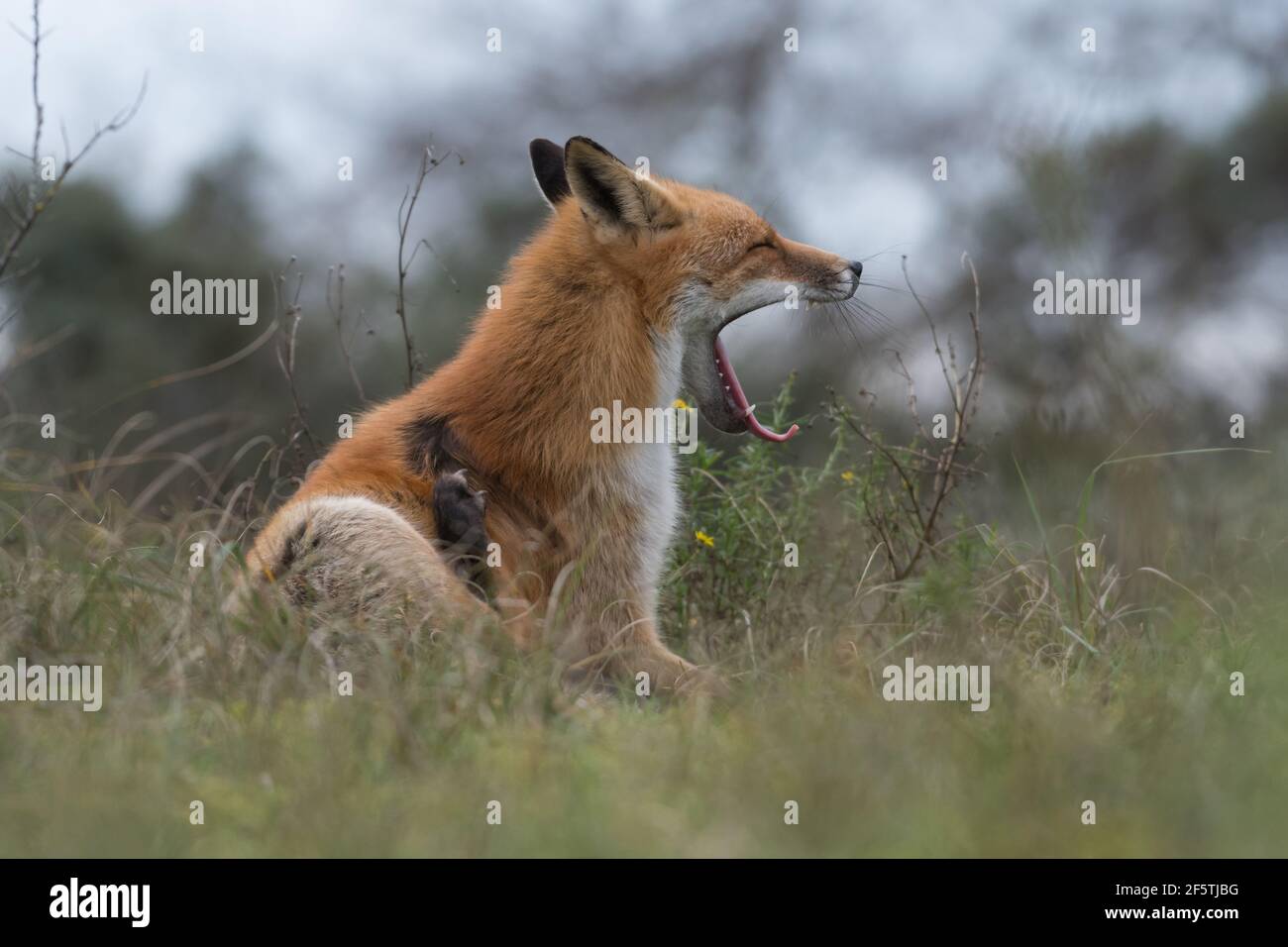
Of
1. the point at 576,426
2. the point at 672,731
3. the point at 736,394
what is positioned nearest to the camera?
the point at 672,731

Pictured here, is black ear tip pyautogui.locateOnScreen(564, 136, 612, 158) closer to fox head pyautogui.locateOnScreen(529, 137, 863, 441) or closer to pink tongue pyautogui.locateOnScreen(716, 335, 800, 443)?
fox head pyautogui.locateOnScreen(529, 137, 863, 441)

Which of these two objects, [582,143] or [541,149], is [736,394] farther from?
[541,149]

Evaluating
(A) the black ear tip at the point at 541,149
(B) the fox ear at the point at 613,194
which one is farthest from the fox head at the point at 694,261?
(A) the black ear tip at the point at 541,149

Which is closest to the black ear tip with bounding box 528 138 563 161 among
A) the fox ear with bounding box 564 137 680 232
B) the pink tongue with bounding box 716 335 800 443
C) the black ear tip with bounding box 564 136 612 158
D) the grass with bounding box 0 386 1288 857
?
the fox ear with bounding box 564 137 680 232

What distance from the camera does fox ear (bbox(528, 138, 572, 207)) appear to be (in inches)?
291

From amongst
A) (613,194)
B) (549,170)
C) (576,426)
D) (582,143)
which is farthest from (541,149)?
(576,426)

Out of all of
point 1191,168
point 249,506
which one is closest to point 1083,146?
point 249,506

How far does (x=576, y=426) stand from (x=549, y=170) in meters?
1.80

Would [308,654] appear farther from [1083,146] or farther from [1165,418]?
[1083,146]

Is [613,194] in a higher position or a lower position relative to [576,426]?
higher

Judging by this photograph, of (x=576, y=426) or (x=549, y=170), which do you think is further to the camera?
(x=549, y=170)

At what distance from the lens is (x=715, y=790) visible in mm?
3867

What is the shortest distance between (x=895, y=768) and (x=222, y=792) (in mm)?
1976

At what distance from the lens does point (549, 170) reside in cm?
744
